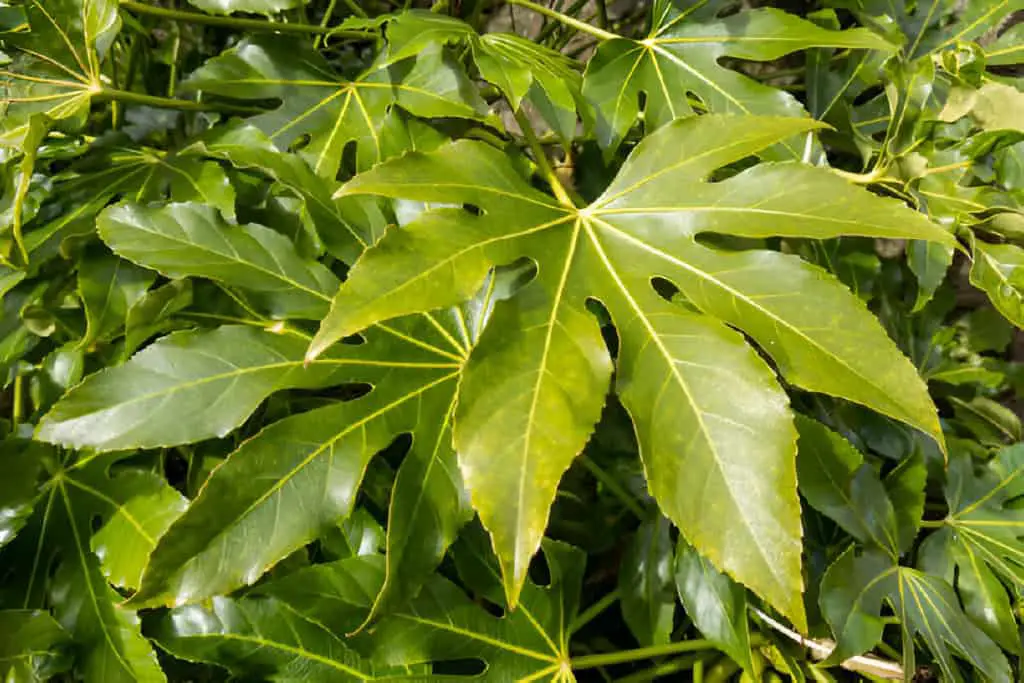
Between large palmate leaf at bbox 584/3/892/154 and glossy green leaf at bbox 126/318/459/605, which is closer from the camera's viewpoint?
glossy green leaf at bbox 126/318/459/605

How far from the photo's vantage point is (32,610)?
0.66 meters

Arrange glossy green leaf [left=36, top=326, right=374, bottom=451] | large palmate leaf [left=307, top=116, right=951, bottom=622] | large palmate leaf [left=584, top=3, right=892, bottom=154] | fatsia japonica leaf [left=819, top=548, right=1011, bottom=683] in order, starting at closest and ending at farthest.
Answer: large palmate leaf [left=307, top=116, right=951, bottom=622] → glossy green leaf [left=36, top=326, right=374, bottom=451] → fatsia japonica leaf [left=819, top=548, right=1011, bottom=683] → large palmate leaf [left=584, top=3, right=892, bottom=154]

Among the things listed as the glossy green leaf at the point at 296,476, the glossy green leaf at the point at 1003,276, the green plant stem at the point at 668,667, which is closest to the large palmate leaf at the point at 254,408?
the glossy green leaf at the point at 296,476

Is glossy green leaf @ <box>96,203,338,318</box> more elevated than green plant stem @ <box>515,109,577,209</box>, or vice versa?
green plant stem @ <box>515,109,577,209</box>

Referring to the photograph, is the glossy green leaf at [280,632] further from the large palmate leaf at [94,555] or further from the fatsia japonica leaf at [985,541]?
the fatsia japonica leaf at [985,541]

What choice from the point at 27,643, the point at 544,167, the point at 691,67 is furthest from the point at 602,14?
the point at 27,643

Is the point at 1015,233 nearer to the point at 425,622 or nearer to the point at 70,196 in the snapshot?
the point at 425,622

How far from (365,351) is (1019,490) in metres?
0.82

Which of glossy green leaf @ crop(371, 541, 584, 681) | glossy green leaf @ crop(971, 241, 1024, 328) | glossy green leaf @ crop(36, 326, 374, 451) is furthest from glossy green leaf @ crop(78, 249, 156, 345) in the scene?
glossy green leaf @ crop(971, 241, 1024, 328)

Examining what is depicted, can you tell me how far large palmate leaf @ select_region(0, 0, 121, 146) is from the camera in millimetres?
714

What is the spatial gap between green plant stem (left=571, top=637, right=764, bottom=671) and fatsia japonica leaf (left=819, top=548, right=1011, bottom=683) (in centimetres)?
13

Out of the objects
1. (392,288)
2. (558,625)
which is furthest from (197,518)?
(558,625)

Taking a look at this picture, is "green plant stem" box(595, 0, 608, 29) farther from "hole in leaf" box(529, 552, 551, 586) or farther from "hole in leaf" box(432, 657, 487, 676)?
"hole in leaf" box(432, 657, 487, 676)

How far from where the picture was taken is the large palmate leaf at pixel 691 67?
2.60 ft
